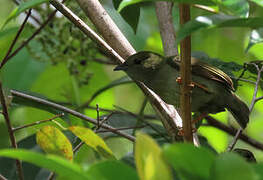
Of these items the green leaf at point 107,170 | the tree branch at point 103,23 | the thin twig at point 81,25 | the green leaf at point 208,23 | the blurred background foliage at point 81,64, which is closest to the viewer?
the green leaf at point 107,170

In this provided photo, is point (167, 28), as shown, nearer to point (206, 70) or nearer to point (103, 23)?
point (206, 70)

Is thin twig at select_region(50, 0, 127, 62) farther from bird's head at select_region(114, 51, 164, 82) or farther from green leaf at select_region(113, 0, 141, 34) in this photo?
bird's head at select_region(114, 51, 164, 82)

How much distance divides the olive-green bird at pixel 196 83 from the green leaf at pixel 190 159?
71.1 inches

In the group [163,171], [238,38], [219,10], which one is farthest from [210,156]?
[238,38]

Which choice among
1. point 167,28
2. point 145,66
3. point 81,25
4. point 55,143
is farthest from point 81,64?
point 55,143

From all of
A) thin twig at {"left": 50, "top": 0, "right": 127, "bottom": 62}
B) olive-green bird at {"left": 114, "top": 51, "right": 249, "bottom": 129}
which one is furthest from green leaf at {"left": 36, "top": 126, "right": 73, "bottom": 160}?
olive-green bird at {"left": 114, "top": 51, "right": 249, "bottom": 129}

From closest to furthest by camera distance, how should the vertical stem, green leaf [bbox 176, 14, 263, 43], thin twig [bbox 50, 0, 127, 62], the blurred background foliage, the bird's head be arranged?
green leaf [bbox 176, 14, 263, 43] < the vertical stem < thin twig [bbox 50, 0, 127, 62] < the bird's head < the blurred background foliage

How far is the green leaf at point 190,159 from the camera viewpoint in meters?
1.23

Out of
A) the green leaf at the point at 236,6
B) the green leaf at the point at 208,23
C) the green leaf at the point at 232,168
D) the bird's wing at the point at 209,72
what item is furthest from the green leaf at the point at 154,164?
the bird's wing at the point at 209,72

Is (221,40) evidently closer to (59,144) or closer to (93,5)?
(93,5)

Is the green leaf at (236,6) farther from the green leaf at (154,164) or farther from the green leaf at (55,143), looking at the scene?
the green leaf at (55,143)

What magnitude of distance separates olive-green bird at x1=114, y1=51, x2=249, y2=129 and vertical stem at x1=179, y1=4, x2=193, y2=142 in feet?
3.22

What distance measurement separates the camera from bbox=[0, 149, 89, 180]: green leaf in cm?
123

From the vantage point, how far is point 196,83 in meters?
3.26
